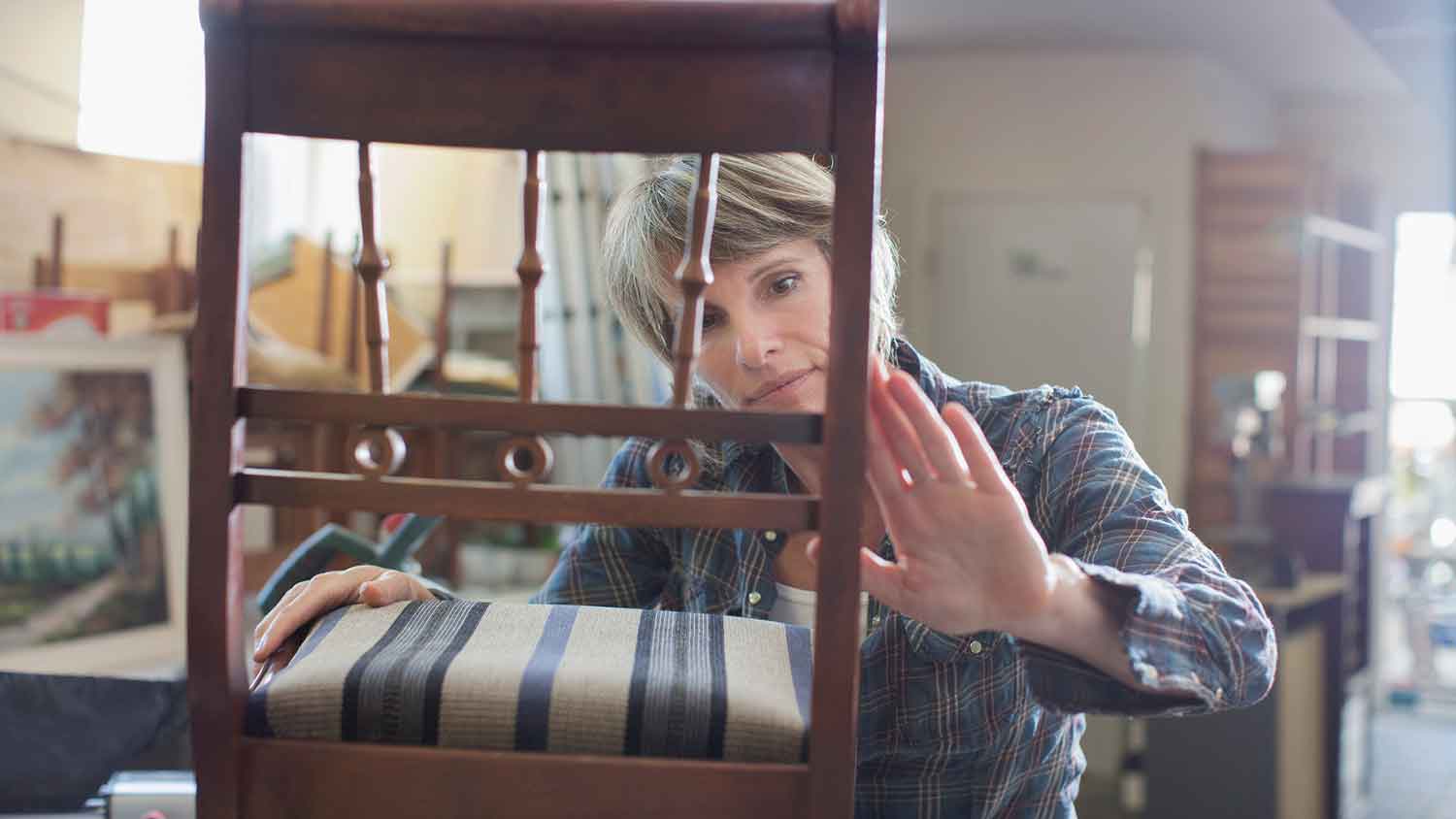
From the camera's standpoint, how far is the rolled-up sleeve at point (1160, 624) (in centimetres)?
85

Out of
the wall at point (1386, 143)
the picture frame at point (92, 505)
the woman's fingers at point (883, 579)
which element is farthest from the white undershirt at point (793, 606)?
the wall at point (1386, 143)

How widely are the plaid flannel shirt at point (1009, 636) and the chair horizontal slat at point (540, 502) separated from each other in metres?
0.21

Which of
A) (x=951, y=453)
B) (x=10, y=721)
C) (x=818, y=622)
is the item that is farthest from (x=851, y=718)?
(x=10, y=721)

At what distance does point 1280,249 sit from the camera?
5.55 m

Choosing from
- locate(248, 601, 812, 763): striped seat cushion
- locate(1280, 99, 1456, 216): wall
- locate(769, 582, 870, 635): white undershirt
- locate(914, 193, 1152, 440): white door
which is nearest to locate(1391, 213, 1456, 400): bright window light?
locate(1280, 99, 1456, 216): wall

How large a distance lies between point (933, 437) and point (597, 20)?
0.30m

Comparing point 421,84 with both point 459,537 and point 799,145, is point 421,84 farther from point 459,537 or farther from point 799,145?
point 459,537

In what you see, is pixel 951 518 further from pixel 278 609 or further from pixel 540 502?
pixel 278 609

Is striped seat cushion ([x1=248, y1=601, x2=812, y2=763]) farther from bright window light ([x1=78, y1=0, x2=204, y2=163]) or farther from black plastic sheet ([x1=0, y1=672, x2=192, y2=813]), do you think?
bright window light ([x1=78, y1=0, x2=204, y2=163])

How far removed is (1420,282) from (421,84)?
7260mm

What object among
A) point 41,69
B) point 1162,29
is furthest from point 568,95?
point 1162,29

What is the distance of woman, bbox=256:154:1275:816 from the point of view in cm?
83

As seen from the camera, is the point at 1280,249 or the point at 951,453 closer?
the point at 951,453

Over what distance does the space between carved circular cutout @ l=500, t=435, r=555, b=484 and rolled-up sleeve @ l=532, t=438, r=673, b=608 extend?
0.66 meters
